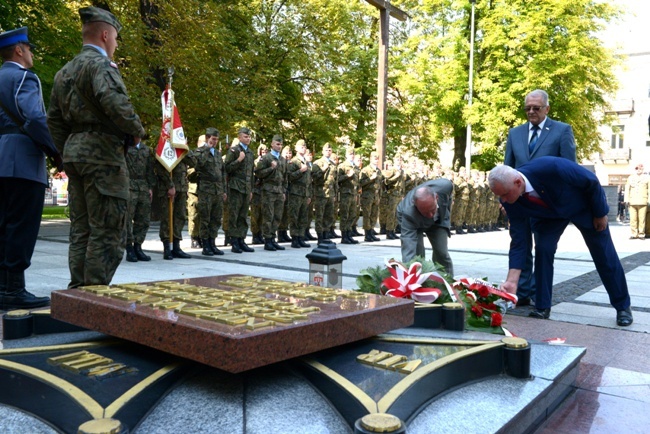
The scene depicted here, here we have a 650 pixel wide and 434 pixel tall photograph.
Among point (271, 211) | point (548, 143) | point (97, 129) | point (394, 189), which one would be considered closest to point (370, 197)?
point (394, 189)

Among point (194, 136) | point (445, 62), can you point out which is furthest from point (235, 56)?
point (445, 62)

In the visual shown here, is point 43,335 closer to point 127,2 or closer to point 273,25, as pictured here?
point 127,2

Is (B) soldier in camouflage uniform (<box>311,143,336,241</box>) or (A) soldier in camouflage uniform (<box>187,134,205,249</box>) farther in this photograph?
(B) soldier in camouflage uniform (<box>311,143,336,241</box>)

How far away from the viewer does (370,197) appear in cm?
1504

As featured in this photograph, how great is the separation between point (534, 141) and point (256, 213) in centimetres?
746

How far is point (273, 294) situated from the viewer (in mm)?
3492

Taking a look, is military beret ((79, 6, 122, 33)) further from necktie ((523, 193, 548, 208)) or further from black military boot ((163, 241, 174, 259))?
black military boot ((163, 241, 174, 259))

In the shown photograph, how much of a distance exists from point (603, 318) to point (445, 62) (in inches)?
905

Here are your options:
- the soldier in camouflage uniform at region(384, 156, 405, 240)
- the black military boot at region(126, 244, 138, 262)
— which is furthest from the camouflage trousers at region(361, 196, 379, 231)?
the black military boot at region(126, 244, 138, 262)

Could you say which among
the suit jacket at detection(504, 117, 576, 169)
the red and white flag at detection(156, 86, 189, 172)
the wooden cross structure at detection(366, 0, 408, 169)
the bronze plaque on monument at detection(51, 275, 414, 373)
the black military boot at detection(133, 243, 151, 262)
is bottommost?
the black military boot at detection(133, 243, 151, 262)

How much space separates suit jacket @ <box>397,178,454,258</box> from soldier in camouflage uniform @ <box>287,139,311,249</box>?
6.43 m

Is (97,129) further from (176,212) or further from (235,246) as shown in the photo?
(235,246)

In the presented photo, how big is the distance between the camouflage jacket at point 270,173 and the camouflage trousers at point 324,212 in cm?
184

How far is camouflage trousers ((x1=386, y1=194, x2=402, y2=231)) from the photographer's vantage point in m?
15.7
